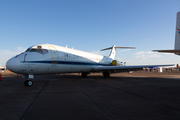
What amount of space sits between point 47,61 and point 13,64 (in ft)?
8.64

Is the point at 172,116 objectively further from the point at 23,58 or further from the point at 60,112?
the point at 23,58

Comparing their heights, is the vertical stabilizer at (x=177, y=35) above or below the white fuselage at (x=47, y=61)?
above

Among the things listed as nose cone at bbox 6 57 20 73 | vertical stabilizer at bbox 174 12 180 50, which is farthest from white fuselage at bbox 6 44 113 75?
vertical stabilizer at bbox 174 12 180 50

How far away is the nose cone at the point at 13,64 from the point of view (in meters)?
8.51

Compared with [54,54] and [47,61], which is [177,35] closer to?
[54,54]

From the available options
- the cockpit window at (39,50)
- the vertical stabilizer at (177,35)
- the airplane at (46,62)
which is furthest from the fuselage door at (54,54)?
the vertical stabilizer at (177,35)

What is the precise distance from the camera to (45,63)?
10.5m

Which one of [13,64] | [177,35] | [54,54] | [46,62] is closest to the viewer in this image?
[13,64]

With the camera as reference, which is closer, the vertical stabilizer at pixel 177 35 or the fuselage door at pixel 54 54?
the vertical stabilizer at pixel 177 35

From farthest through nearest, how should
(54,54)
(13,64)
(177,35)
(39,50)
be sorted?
(54,54) → (177,35) → (39,50) → (13,64)

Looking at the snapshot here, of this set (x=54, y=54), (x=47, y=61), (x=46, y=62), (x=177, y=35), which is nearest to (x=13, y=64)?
(x=46, y=62)

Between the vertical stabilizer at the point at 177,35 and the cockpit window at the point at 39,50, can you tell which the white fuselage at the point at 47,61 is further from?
the vertical stabilizer at the point at 177,35

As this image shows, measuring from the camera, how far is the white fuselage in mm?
8844

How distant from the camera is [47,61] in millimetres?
10625
